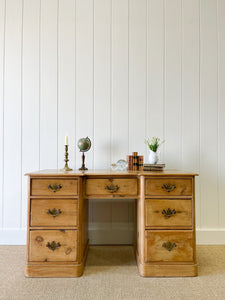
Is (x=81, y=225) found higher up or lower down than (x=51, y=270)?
higher up

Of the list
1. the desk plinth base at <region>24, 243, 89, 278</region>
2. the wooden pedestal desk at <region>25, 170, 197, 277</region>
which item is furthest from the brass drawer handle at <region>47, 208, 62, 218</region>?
the desk plinth base at <region>24, 243, 89, 278</region>

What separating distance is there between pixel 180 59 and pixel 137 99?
613mm

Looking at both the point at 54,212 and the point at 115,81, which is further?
the point at 115,81

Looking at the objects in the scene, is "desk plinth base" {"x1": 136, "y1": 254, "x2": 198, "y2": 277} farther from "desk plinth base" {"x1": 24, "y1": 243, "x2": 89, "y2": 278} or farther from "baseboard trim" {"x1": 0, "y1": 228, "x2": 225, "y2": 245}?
"baseboard trim" {"x1": 0, "y1": 228, "x2": 225, "y2": 245}

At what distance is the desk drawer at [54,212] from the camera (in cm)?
151

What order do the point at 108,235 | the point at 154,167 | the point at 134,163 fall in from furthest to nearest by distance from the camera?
the point at 108,235, the point at 134,163, the point at 154,167

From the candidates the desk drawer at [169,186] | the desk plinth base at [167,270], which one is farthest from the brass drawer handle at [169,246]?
the desk drawer at [169,186]

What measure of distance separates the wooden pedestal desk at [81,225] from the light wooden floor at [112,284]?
7 centimetres

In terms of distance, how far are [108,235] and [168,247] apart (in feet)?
2.53

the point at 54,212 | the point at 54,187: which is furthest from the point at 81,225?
the point at 54,187

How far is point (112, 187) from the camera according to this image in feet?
5.19

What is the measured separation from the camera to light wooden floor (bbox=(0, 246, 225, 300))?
4.24ft

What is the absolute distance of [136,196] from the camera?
62.6 inches

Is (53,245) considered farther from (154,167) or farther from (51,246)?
(154,167)
